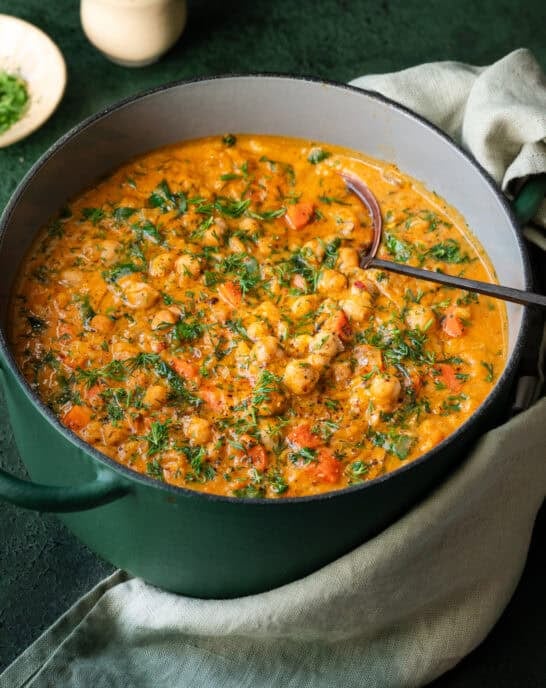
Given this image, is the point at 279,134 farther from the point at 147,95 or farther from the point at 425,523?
the point at 425,523

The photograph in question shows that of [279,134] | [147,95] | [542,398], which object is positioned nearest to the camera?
[542,398]

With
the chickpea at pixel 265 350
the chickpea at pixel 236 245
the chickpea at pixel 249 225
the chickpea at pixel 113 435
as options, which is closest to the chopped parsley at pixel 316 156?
the chickpea at pixel 249 225

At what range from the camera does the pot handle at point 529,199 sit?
3625 mm

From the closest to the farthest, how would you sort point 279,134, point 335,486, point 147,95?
point 335,486
point 147,95
point 279,134

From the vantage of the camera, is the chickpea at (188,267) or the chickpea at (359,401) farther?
the chickpea at (188,267)

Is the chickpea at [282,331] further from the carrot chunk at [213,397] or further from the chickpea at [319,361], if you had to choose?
the carrot chunk at [213,397]

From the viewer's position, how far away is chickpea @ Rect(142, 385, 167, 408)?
3262 mm

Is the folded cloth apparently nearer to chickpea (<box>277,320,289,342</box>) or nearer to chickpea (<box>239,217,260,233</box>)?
chickpea (<box>239,217,260,233</box>)

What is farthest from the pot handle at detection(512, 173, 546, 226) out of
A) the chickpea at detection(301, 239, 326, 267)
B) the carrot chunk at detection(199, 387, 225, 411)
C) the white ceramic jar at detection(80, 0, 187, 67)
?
the white ceramic jar at detection(80, 0, 187, 67)

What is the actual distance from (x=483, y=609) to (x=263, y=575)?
2.50 feet

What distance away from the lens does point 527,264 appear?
3.31 meters

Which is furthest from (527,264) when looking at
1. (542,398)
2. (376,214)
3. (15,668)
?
(15,668)

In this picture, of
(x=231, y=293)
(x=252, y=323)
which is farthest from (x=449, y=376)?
(x=231, y=293)

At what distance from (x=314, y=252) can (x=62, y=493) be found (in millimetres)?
1316
